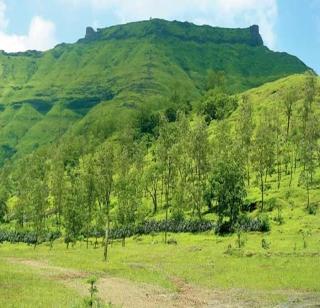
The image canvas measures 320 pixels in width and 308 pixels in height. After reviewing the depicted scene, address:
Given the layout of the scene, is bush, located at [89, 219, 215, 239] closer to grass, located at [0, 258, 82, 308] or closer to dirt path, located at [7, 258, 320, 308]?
grass, located at [0, 258, 82, 308]

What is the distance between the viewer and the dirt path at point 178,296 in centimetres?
4953

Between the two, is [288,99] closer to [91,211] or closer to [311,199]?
[311,199]

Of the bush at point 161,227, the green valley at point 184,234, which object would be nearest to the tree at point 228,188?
the green valley at point 184,234

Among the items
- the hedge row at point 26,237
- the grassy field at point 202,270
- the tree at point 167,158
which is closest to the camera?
Result: the grassy field at point 202,270

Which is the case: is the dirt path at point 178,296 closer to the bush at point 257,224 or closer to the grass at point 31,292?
the grass at point 31,292

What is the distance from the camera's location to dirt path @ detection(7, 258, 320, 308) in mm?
49531

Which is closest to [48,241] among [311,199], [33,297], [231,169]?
[231,169]

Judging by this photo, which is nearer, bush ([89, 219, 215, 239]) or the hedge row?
bush ([89, 219, 215, 239])

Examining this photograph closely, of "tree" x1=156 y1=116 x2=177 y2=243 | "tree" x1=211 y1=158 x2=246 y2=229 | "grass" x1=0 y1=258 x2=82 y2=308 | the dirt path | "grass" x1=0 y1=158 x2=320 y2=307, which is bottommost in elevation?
the dirt path

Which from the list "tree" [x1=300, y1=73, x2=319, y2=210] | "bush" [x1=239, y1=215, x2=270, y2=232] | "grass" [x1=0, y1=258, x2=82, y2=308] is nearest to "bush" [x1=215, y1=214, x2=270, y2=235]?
"bush" [x1=239, y1=215, x2=270, y2=232]

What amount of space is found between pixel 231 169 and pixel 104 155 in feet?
127

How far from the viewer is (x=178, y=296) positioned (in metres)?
54.2

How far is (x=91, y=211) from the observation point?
13938cm

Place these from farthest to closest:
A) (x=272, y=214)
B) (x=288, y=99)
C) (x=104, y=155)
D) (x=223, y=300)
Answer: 1. (x=288, y=99)
2. (x=272, y=214)
3. (x=104, y=155)
4. (x=223, y=300)
